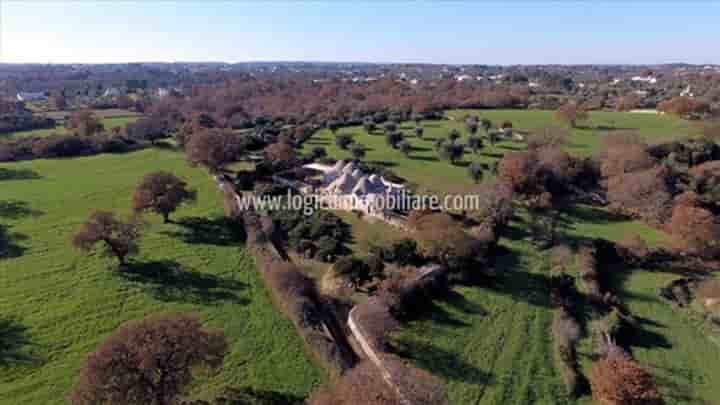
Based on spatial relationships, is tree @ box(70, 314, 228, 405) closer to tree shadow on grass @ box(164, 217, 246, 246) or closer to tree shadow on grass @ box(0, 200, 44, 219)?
tree shadow on grass @ box(164, 217, 246, 246)

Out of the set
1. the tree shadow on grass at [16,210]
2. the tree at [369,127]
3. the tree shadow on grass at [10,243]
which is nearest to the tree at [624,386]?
the tree shadow on grass at [10,243]

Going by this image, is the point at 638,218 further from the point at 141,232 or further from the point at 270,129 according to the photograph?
the point at 270,129

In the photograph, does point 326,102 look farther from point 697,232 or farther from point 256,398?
point 256,398

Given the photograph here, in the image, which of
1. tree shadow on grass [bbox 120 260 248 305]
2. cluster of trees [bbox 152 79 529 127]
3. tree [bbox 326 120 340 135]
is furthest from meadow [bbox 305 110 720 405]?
cluster of trees [bbox 152 79 529 127]

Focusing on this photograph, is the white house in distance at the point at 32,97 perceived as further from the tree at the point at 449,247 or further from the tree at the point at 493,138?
the tree at the point at 449,247

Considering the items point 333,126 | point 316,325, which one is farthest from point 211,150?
point 316,325

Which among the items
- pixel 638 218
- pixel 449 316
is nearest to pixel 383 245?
pixel 449 316
